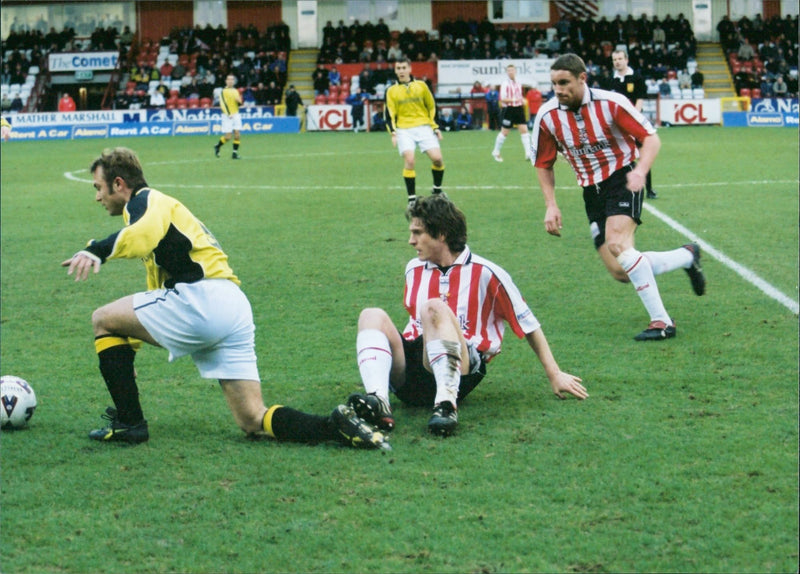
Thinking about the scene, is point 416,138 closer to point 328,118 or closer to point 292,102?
point 328,118

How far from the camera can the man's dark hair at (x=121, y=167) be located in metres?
4.80

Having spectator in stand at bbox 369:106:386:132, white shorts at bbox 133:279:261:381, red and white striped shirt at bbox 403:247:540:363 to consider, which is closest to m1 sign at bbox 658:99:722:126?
spectator in stand at bbox 369:106:386:132

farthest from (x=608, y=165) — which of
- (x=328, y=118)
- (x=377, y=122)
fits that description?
(x=328, y=118)

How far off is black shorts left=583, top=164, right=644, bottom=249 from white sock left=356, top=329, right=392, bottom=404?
2.54 metres

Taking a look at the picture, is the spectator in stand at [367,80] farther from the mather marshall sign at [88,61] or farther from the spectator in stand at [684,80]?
the spectator in stand at [684,80]

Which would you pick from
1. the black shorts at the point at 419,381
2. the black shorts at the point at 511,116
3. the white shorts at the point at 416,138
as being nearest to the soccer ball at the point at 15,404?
the black shorts at the point at 419,381

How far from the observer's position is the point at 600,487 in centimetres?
414

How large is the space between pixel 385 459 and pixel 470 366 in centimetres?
83

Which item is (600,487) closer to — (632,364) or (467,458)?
(467,458)

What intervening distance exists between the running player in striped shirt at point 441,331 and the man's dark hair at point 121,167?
4.11ft

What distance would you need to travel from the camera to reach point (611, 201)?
7113mm

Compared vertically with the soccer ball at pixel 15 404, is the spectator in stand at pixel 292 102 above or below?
above

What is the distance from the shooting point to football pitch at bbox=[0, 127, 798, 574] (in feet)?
11.9

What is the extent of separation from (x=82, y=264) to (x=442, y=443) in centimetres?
172
